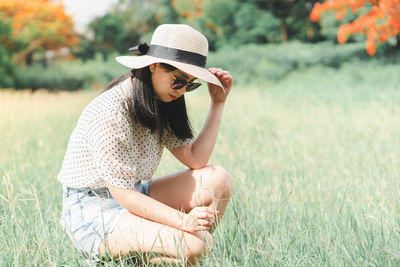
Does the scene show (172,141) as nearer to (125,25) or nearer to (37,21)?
(37,21)

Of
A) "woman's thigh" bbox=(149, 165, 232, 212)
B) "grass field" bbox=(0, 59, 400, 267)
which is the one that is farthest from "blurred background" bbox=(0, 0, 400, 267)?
"woman's thigh" bbox=(149, 165, 232, 212)

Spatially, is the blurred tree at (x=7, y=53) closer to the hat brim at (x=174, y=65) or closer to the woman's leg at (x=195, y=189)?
the woman's leg at (x=195, y=189)

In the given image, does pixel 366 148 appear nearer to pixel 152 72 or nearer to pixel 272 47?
pixel 152 72

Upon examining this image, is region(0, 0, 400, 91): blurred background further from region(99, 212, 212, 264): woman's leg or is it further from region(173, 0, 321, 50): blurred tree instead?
region(99, 212, 212, 264): woman's leg

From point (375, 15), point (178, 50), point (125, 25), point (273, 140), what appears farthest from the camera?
point (125, 25)

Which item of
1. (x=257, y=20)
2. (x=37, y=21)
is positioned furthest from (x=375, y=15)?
(x=37, y=21)

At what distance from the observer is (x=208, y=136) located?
188 cm

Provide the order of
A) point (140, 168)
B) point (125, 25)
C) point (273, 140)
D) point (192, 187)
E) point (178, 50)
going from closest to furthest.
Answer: point (178, 50), point (140, 168), point (192, 187), point (273, 140), point (125, 25)

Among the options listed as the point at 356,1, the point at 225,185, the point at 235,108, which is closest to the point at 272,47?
the point at 356,1

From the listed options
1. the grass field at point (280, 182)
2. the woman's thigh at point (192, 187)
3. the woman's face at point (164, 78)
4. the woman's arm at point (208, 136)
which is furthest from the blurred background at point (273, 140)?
the woman's face at point (164, 78)

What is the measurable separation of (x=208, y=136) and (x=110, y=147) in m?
0.53

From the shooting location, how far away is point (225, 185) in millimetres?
1695

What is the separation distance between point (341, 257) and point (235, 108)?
4450mm

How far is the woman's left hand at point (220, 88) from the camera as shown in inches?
72.5
